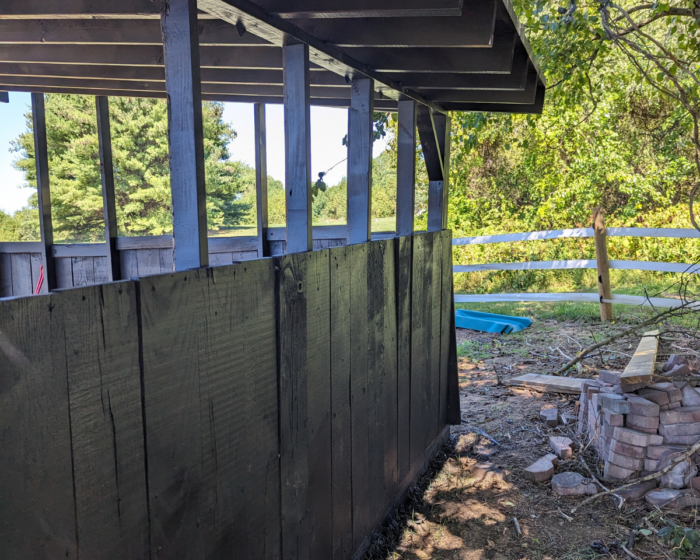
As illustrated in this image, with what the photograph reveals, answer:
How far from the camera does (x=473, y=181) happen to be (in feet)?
44.1

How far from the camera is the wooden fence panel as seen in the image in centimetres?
152

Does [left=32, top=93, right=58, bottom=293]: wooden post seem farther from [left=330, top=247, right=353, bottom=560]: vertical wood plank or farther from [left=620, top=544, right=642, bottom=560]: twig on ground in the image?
[left=620, top=544, right=642, bottom=560]: twig on ground

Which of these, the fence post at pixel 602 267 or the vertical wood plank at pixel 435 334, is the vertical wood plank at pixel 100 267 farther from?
the fence post at pixel 602 267

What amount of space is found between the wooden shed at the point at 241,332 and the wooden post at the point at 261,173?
54 centimetres

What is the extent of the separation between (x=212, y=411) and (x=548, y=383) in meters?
4.49

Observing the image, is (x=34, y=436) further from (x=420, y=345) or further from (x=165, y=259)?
(x=165, y=259)

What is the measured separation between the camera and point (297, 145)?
227cm

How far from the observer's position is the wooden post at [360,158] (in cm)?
289

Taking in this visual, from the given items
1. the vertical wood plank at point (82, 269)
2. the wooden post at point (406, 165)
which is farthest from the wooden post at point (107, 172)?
the wooden post at point (406, 165)

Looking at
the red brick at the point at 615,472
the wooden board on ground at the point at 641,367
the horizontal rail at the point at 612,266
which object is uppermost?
the horizontal rail at the point at 612,266

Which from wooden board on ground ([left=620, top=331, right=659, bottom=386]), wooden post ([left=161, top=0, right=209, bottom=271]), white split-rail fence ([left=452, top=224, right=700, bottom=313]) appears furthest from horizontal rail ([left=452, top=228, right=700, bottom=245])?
wooden post ([left=161, top=0, right=209, bottom=271])

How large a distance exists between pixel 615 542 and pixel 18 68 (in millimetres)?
4741

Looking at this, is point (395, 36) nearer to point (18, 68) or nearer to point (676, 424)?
point (18, 68)

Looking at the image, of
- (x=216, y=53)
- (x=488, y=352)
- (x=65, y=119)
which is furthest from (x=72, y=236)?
(x=216, y=53)
